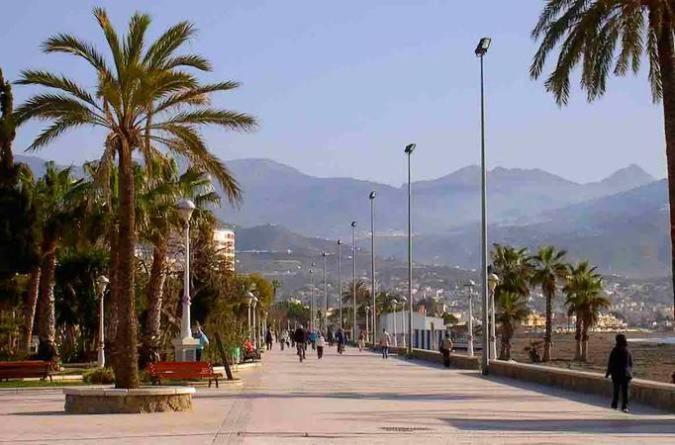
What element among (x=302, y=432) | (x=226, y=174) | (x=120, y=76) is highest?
(x=120, y=76)

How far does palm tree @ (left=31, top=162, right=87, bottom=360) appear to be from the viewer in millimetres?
41750

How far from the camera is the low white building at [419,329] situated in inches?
3255

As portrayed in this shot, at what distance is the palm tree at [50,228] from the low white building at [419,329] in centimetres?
2911

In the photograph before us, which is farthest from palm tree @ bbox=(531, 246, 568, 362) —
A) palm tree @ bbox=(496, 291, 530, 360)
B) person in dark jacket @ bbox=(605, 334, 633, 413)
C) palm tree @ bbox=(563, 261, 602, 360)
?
person in dark jacket @ bbox=(605, 334, 633, 413)

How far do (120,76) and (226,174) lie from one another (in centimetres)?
335

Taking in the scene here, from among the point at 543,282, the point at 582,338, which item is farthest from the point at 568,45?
the point at 582,338

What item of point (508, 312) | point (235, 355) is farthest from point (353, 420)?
point (508, 312)

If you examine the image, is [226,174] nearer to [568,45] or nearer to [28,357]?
[568,45]

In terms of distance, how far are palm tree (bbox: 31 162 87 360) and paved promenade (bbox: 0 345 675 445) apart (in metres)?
11.5

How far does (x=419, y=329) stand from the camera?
9475 centimetres

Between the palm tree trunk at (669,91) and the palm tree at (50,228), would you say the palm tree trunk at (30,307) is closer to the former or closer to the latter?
the palm tree at (50,228)

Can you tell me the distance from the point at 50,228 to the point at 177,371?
49.5ft

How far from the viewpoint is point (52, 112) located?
2395cm

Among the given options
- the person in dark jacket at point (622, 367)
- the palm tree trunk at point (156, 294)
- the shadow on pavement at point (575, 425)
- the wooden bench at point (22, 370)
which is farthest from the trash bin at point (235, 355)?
the shadow on pavement at point (575, 425)
